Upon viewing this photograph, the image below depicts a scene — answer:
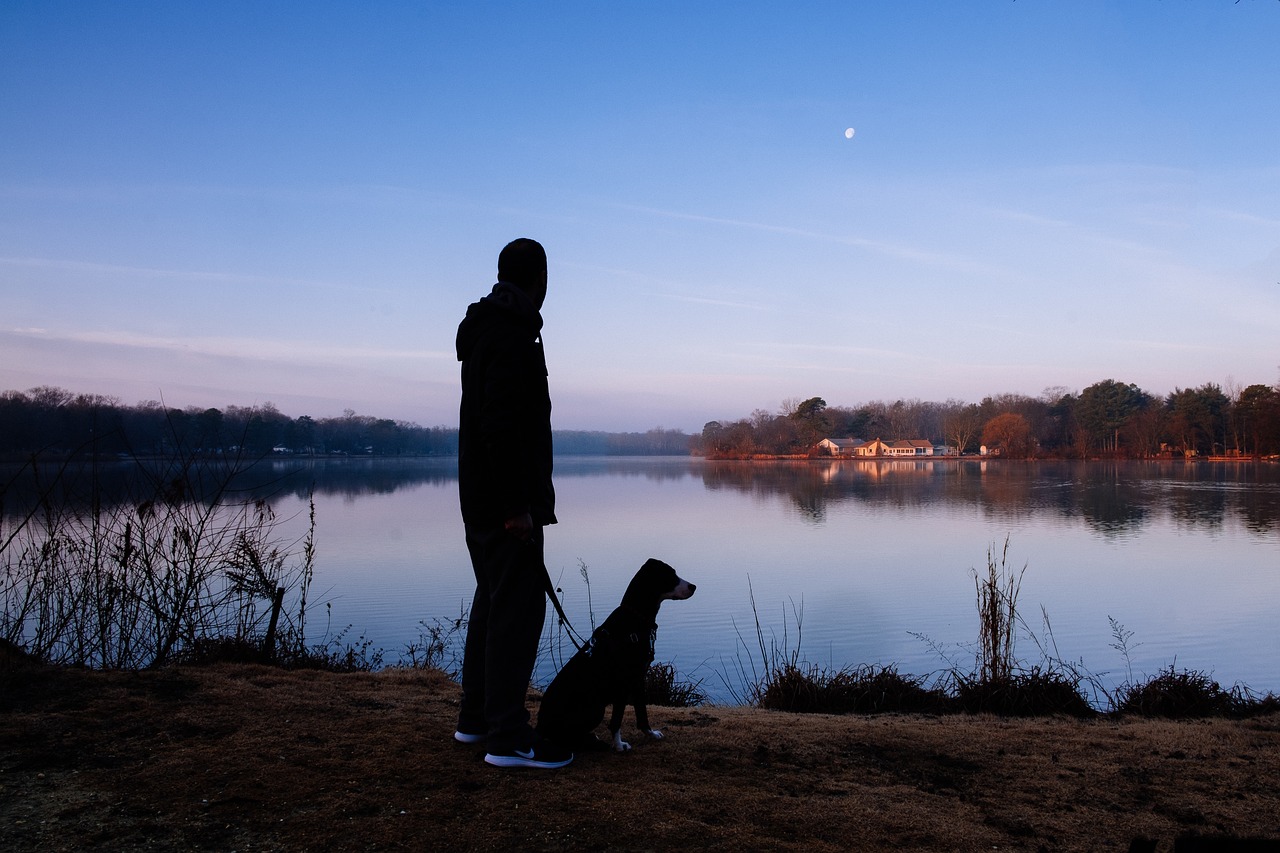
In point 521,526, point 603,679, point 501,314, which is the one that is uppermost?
point 501,314

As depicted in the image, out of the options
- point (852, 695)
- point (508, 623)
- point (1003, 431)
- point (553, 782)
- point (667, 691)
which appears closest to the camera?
point (553, 782)

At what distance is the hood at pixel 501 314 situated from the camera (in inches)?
137

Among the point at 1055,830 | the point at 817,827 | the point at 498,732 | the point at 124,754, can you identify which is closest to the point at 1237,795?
the point at 1055,830

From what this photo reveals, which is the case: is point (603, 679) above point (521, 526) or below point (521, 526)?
below

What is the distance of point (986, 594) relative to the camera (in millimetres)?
7422

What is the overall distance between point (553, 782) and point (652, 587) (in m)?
1.04

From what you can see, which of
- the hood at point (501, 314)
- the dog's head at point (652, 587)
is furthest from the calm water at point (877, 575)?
the hood at point (501, 314)

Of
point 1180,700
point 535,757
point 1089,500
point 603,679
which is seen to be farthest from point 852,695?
point 1089,500

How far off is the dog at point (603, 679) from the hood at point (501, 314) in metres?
1.30

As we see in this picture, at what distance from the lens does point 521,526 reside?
3375mm

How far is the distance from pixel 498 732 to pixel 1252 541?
73.1ft

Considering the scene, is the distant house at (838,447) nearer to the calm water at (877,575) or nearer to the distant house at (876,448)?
the distant house at (876,448)

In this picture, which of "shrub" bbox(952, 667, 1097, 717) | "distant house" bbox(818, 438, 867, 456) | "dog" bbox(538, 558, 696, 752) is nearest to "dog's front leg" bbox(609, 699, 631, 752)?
"dog" bbox(538, 558, 696, 752)

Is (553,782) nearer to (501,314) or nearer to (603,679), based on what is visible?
(603,679)
